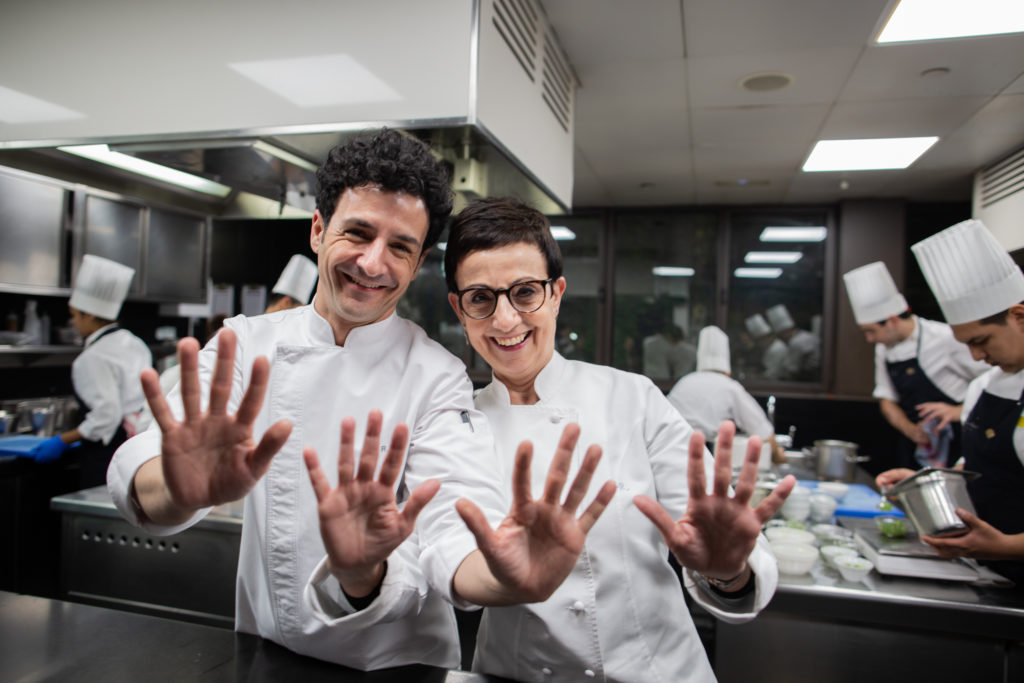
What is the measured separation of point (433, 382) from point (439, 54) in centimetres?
107

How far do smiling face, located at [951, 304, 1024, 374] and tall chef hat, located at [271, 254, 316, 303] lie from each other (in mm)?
3236

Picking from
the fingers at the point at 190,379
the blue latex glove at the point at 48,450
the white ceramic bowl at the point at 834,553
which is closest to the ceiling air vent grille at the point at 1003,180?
the white ceramic bowl at the point at 834,553

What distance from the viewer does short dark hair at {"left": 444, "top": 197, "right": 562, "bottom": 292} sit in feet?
4.02

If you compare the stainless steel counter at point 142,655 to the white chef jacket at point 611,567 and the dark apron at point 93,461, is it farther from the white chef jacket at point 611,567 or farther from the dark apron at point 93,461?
the dark apron at point 93,461

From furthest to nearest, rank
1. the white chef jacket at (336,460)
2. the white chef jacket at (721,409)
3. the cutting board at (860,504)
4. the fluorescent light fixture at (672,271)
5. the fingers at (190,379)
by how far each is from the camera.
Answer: the fluorescent light fixture at (672,271)
the white chef jacket at (721,409)
the cutting board at (860,504)
the white chef jacket at (336,460)
the fingers at (190,379)

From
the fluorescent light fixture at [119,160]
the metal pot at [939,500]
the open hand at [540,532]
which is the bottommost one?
the metal pot at [939,500]

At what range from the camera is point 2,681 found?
1.00 meters

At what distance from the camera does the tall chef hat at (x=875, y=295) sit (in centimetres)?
395

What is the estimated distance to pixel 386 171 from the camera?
1.16 metres

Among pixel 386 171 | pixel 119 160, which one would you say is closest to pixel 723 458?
pixel 386 171

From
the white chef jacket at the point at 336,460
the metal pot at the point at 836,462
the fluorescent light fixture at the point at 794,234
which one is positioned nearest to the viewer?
the white chef jacket at the point at 336,460

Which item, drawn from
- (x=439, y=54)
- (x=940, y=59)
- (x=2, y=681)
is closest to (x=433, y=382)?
(x=2, y=681)

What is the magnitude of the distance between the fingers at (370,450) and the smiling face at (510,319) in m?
0.42

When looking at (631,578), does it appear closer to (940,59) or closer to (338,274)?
(338,274)
